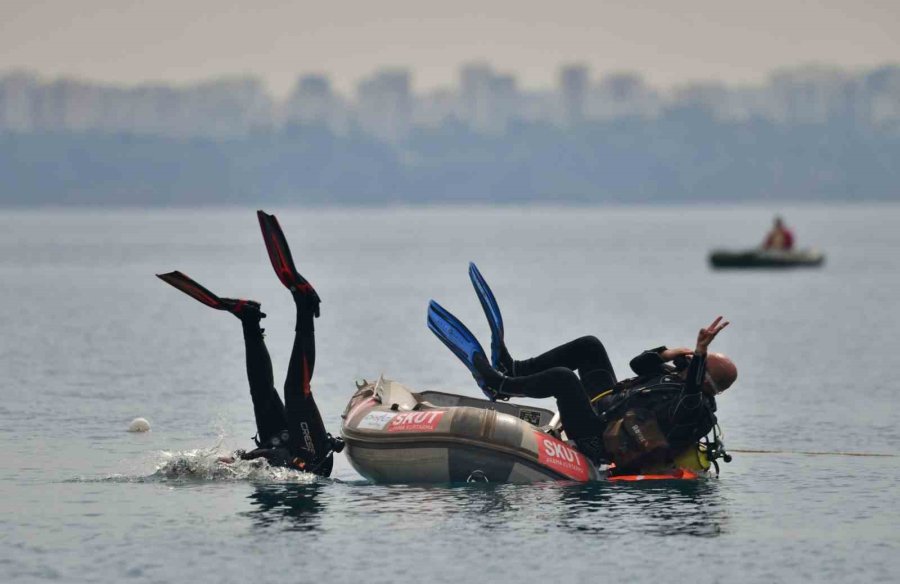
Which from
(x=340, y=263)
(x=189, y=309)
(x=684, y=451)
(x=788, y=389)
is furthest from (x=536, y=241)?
(x=684, y=451)

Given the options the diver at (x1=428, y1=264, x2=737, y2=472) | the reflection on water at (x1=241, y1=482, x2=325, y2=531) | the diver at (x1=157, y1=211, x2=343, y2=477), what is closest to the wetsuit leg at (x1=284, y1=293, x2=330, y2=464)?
the diver at (x1=157, y1=211, x2=343, y2=477)

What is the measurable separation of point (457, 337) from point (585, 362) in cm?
171

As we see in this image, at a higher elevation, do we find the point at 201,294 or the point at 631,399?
the point at 201,294

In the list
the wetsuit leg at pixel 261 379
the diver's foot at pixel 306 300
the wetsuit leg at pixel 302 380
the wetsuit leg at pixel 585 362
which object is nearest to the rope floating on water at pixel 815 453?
the wetsuit leg at pixel 585 362

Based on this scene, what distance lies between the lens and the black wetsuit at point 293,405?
789 inches

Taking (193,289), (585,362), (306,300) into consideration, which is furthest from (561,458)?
(193,289)

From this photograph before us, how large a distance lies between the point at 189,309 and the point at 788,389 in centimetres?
3509

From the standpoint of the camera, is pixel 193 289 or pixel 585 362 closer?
pixel 193 289

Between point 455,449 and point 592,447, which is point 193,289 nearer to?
point 455,449

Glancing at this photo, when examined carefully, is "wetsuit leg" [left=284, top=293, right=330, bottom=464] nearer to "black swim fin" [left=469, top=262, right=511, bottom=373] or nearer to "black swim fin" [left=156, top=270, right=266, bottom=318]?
"black swim fin" [left=156, top=270, right=266, bottom=318]

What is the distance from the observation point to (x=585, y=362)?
837 inches

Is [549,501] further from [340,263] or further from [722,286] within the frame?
[340,263]

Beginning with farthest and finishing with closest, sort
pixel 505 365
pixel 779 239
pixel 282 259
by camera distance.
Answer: pixel 779 239
pixel 505 365
pixel 282 259

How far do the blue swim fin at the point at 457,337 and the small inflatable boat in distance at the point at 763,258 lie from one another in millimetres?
68492
